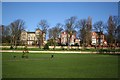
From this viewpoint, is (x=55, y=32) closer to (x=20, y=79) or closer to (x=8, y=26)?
(x=8, y=26)

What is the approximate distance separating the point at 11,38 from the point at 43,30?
39.3 ft

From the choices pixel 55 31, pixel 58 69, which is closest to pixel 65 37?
pixel 55 31

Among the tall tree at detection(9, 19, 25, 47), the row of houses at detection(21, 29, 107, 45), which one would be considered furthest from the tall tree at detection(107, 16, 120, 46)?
the tall tree at detection(9, 19, 25, 47)

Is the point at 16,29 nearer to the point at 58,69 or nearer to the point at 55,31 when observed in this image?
the point at 55,31

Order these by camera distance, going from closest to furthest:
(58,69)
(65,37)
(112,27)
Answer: (58,69), (112,27), (65,37)

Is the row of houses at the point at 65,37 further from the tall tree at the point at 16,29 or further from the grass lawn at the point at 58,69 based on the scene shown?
the grass lawn at the point at 58,69

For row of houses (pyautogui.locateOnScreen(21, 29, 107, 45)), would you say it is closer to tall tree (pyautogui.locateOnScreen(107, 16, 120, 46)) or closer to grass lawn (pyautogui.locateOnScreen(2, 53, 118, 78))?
tall tree (pyautogui.locateOnScreen(107, 16, 120, 46))

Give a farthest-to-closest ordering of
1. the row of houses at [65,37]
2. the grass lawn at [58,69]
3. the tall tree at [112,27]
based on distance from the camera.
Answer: the row of houses at [65,37] → the tall tree at [112,27] → the grass lawn at [58,69]

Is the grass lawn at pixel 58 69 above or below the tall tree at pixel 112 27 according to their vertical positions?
below

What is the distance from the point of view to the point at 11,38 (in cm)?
8200

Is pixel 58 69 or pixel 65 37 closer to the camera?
pixel 58 69

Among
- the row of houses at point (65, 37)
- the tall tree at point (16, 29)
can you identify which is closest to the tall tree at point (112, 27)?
the row of houses at point (65, 37)

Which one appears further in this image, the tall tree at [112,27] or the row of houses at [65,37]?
the row of houses at [65,37]

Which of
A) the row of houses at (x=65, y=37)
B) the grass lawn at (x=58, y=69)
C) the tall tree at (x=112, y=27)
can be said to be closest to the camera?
the grass lawn at (x=58, y=69)
